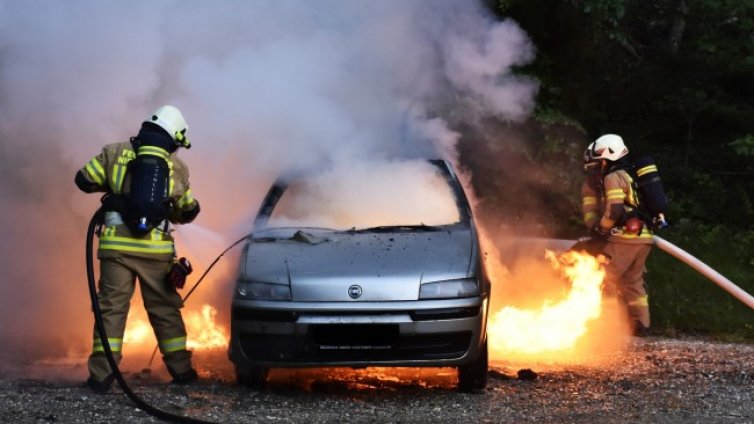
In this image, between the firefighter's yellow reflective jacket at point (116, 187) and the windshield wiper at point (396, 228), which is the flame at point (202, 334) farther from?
the windshield wiper at point (396, 228)

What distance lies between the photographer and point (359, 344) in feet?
19.1

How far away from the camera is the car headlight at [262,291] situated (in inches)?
233

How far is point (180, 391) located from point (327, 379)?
1.00 m

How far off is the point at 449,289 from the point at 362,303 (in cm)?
52

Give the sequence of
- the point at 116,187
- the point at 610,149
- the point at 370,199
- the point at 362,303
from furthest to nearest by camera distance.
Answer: the point at 610,149, the point at 370,199, the point at 116,187, the point at 362,303

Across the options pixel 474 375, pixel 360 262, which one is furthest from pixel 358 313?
pixel 474 375

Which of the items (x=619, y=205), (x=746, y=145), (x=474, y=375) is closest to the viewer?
(x=474, y=375)

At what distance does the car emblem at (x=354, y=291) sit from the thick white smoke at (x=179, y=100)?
1.97m

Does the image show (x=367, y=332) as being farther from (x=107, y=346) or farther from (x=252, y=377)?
(x=107, y=346)

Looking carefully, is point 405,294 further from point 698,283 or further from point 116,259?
point 698,283

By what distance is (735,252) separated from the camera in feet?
37.8

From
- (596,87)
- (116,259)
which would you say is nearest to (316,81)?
(116,259)

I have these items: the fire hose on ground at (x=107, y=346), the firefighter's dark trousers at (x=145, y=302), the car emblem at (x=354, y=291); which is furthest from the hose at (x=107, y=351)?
the car emblem at (x=354, y=291)

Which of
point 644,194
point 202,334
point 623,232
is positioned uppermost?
point 644,194
